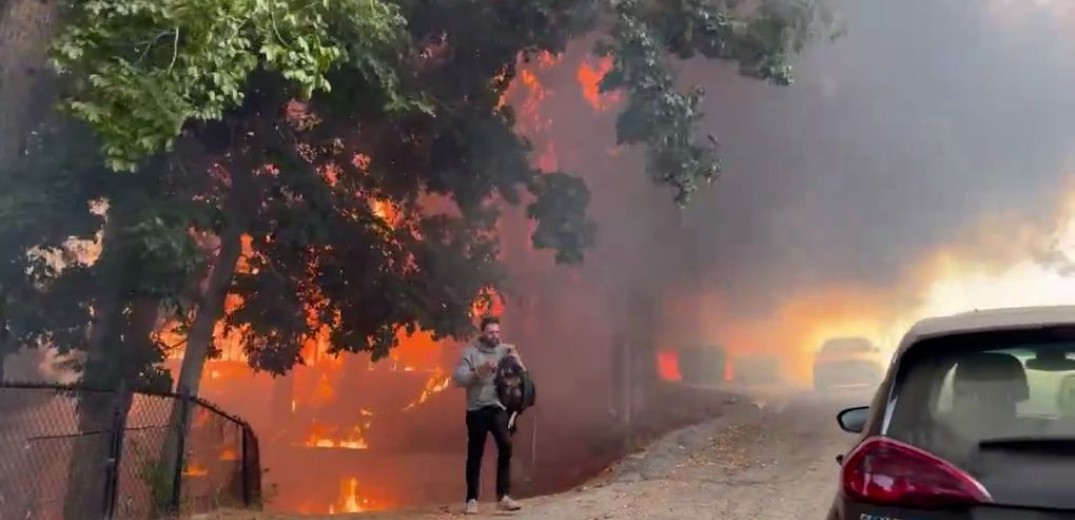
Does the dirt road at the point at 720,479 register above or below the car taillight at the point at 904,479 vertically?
below

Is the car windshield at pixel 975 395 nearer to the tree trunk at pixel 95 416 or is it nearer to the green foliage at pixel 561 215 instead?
the tree trunk at pixel 95 416

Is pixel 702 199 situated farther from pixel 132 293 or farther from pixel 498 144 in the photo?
pixel 132 293

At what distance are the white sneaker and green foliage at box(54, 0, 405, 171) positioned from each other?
12.6 feet

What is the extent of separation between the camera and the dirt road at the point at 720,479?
24.8 feet

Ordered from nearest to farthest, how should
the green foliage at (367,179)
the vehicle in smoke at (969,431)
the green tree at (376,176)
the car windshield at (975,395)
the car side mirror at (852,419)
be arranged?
the vehicle in smoke at (969,431) < the car windshield at (975,395) < the car side mirror at (852,419) < the green foliage at (367,179) < the green tree at (376,176)

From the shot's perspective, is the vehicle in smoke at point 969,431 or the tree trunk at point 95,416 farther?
the tree trunk at point 95,416

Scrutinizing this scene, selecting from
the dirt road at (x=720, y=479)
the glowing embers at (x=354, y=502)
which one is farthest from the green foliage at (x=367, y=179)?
the glowing embers at (x=354, y=502)

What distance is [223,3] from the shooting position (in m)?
5.09

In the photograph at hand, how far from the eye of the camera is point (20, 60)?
6.92 m

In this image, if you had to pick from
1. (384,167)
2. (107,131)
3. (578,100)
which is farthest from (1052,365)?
(578,100)

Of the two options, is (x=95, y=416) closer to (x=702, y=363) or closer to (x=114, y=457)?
(x=114, y=457)

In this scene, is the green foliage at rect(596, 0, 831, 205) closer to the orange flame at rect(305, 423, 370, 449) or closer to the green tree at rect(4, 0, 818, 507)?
the green tree at rect(4, 0, 818, 507)

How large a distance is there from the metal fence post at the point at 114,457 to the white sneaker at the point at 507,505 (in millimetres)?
2939

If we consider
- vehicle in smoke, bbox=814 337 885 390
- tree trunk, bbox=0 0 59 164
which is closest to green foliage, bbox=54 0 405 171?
tree trunk, bbox=0 0 59 164
